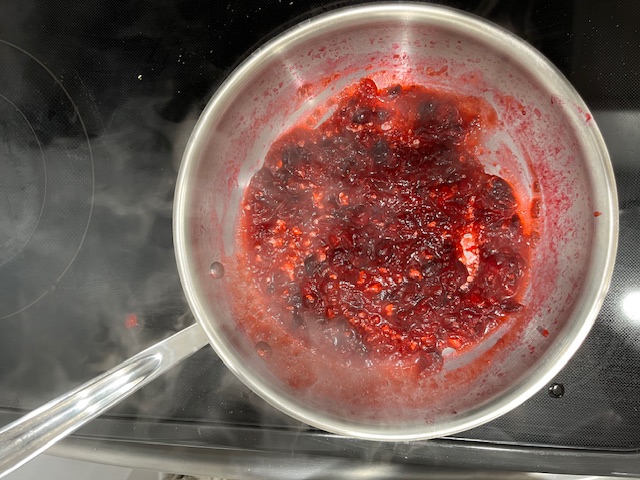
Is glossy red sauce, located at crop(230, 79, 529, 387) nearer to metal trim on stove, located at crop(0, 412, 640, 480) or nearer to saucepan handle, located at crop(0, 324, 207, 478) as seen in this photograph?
saucepan handle, located at crop(0, 324, 207, 478)

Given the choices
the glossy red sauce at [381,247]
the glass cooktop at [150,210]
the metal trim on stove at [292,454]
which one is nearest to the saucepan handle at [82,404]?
the glossy red sauce at [381,247]

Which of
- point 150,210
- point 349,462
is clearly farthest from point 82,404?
point 349,462

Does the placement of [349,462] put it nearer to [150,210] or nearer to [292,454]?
[292,454]

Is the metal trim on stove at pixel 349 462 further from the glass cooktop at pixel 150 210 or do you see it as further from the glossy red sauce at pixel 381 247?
the glossy red sauce at pixel 381 247

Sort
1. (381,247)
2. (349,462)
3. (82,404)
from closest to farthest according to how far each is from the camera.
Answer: (82,404), (381,247), (349,462)

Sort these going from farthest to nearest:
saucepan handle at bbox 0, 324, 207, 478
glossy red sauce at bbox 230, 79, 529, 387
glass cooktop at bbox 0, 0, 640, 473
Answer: glass cooktop at bbox 0, 0, 640, 473 < glossy red sauce at bbox 230, 79, 529, 387 < saucepan handle at bbox 0, 324, 207, 478

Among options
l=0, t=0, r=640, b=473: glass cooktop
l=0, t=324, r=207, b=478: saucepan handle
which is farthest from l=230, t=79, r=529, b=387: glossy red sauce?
l=0, t=0, r=640, b=473: glass cooktop
